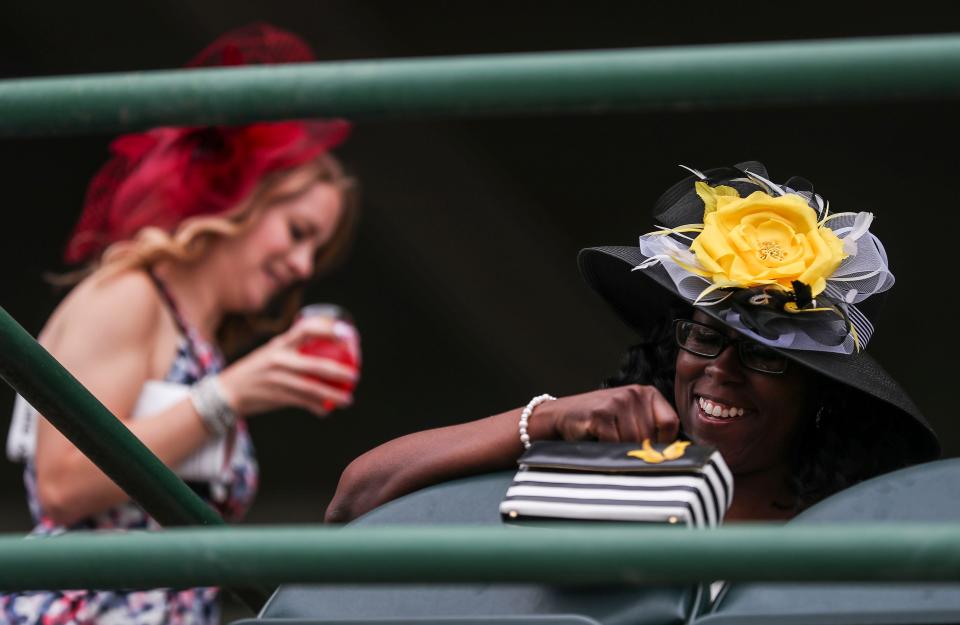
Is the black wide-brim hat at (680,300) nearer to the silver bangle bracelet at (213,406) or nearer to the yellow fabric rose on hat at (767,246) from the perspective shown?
the yellow fabric rose on hat at (767,246)

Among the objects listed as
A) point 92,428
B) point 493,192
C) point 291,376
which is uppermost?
point 92,428

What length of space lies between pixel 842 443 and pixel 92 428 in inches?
44.5

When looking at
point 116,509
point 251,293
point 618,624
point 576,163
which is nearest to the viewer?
point 618,624

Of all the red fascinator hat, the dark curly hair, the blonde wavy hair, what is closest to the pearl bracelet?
the dark curly hair

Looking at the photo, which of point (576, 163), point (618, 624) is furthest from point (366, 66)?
point (576, 163)

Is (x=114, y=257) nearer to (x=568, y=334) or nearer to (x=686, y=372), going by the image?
(x=686, y=372)

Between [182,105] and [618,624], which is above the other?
[182,105]

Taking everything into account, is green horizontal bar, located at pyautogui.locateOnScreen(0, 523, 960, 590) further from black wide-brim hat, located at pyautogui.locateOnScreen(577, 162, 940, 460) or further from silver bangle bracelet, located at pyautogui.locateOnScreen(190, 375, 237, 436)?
silver bangle bracelet, located at pyautogui.locateOnScreen(190, 375, 237, 436)

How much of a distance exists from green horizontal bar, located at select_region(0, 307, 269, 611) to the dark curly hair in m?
0.86

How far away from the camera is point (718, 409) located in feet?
7.45

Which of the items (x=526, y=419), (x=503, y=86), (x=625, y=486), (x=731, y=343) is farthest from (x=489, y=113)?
(x=731, y=343)

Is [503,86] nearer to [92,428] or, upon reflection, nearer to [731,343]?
[92,428]

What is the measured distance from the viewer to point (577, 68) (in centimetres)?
115

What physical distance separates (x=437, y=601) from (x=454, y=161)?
3.76 meters
